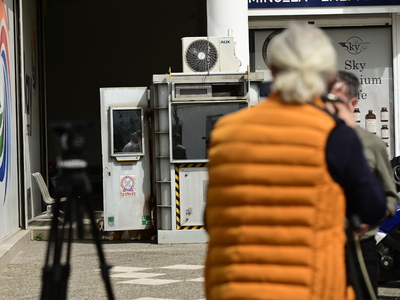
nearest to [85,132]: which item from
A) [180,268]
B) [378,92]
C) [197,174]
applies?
[180,268]

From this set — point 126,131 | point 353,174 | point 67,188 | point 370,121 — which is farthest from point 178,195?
point 353,174

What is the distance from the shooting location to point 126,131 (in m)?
13.6

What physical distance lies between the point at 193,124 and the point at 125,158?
1241 mm

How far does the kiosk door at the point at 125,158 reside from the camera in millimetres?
13578

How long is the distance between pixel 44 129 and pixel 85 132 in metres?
18.3

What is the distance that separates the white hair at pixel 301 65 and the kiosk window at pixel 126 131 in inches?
416

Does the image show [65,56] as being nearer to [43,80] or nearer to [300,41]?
[43,80]

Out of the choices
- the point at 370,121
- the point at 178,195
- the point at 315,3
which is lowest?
the point at 178,195

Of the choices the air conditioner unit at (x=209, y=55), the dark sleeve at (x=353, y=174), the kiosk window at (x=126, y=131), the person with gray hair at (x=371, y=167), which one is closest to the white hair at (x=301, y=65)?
the dark sleeve at (x=353, y=174)

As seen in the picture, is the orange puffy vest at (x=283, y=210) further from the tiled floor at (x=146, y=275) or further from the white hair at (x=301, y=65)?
the tiled floor at (x=146, y=275)

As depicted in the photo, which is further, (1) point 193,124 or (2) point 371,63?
(2) point 371,63

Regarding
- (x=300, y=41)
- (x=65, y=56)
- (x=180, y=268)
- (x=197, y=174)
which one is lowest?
(x=180, y=268)

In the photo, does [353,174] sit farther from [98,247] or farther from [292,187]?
[98,247]

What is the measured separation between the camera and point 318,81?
9.94 feet
